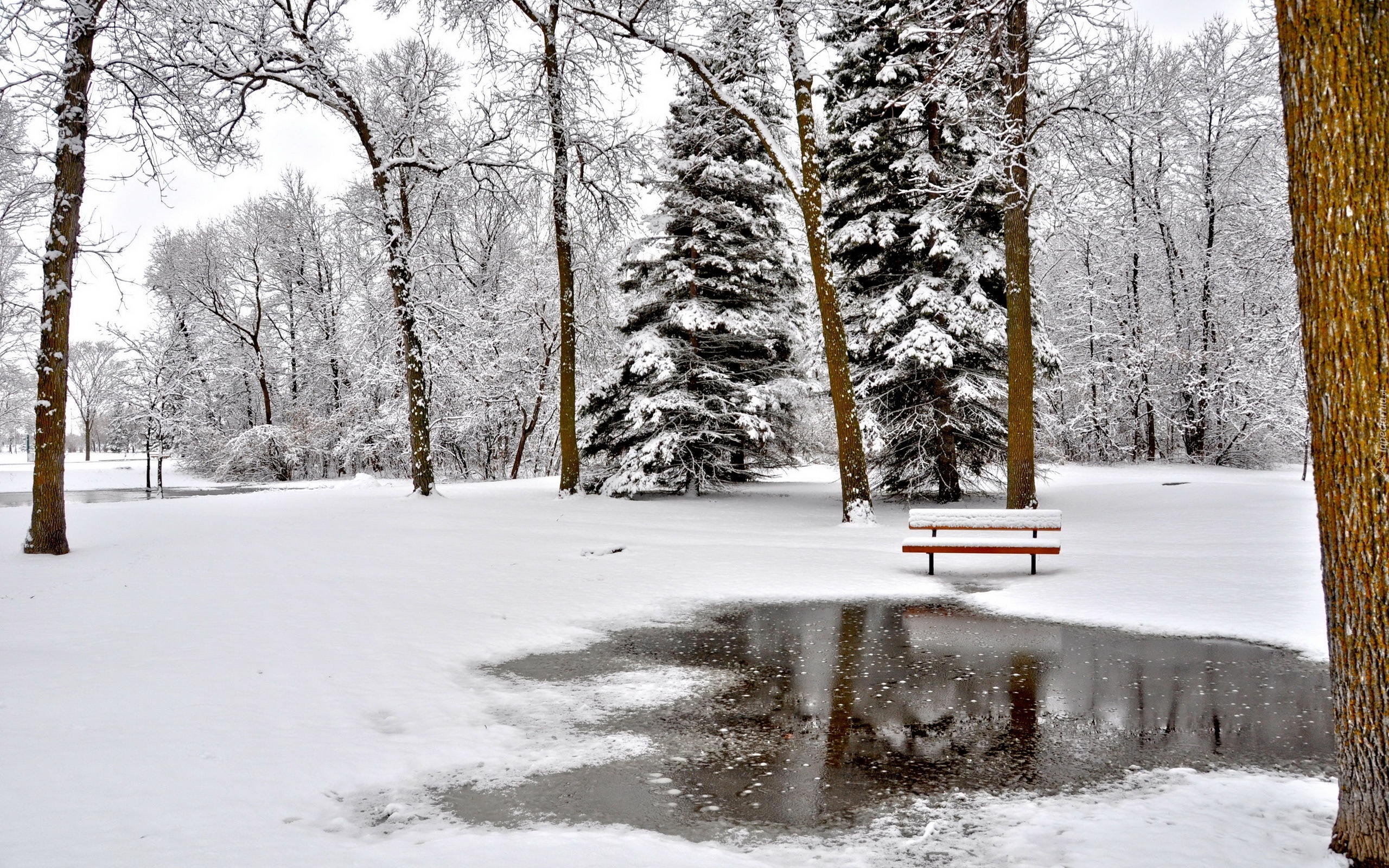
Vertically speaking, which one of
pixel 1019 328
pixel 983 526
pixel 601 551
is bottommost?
pixel 601 551

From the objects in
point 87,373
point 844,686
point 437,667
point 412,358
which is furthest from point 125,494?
point 87,373

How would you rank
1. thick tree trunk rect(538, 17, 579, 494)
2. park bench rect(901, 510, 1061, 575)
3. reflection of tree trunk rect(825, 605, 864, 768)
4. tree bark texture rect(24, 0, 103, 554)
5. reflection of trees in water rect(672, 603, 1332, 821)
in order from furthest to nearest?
thick tree trunk rect(538, 17, 579, 494) < park bench rect(901, 510, 1061, 575) < tree bark texture rect(24, 0, 103, 554) < reflection of tree trunk rect(825, 605, 864, 768) < reflection of trees in water rect(672, 603, 1332, 821)

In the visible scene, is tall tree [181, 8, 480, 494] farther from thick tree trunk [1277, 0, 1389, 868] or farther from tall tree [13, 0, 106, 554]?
thick tree trunk [1277, 0, 1389, 868]

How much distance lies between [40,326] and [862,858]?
11.3m

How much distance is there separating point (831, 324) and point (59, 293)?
1117 centimetres

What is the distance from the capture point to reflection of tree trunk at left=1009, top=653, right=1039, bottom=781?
450 cm

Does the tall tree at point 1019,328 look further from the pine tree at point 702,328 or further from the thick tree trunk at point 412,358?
the thick tree trunk at point 412,358

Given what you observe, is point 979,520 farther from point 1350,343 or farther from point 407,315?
point 407,315

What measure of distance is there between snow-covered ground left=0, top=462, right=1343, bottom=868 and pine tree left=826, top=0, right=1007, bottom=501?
3.11 meters

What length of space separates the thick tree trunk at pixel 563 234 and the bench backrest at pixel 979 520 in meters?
9.23

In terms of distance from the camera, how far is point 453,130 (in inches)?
699

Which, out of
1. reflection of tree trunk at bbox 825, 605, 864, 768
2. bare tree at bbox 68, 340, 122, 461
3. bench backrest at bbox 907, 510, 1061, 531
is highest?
bare tree at bbox 68, 340, 122, 461

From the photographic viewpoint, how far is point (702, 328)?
711 inches

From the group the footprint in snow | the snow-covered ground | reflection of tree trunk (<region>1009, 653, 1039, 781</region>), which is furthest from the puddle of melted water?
the footprint in snow
